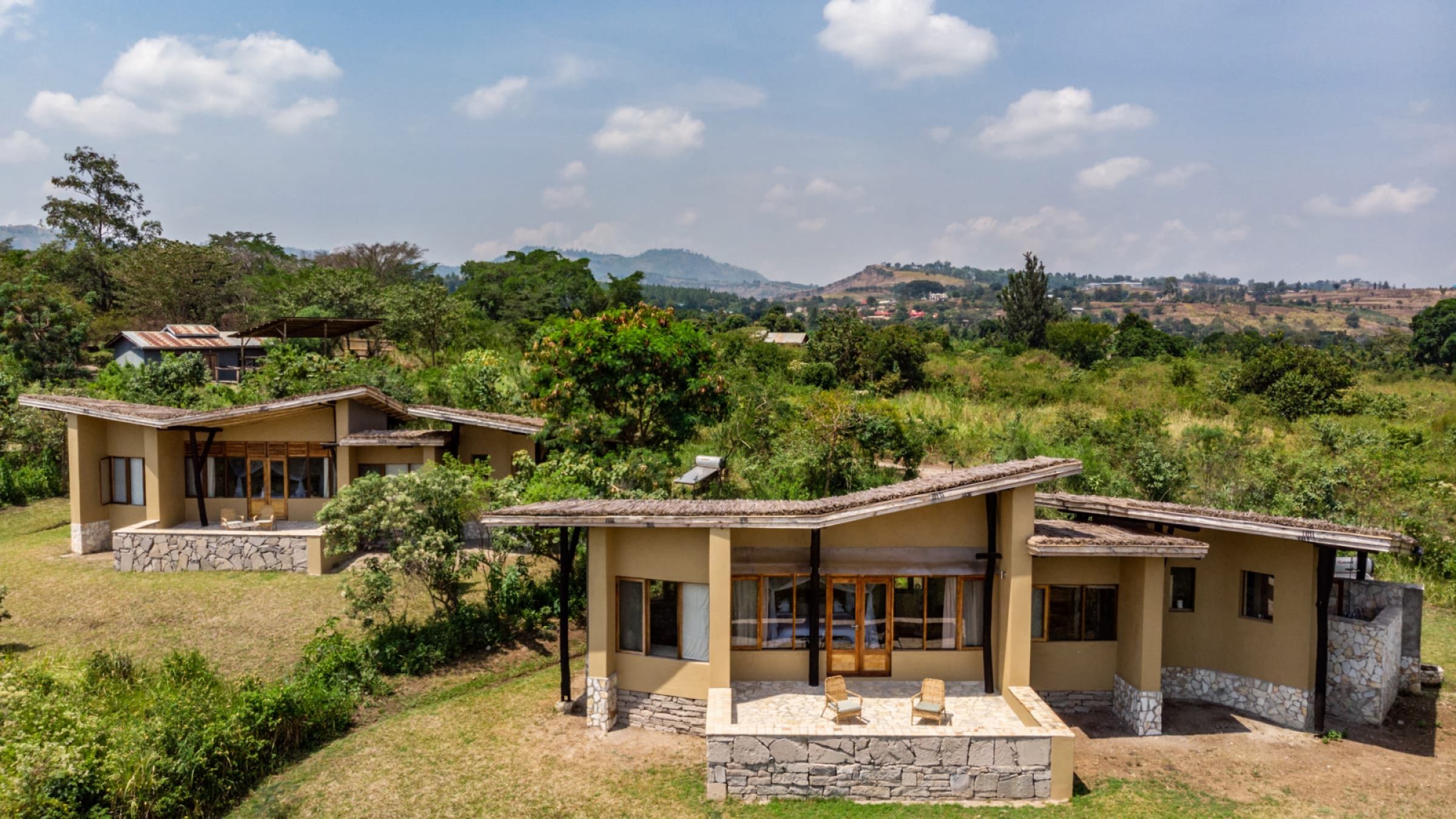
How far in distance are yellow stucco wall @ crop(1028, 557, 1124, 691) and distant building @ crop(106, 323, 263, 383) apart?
3716cm

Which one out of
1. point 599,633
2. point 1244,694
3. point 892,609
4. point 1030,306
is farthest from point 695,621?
point 1030,306

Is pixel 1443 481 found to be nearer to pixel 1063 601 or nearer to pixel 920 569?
pixel 1063 601

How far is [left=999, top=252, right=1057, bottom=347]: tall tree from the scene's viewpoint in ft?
235

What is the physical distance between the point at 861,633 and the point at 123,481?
21412mm

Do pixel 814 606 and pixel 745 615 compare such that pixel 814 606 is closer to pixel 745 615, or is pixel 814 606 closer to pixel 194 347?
pixel 745 615

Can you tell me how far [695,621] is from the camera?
13.7 m

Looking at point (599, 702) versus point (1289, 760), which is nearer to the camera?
point (1289, 760)

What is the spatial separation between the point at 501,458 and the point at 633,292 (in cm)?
5494

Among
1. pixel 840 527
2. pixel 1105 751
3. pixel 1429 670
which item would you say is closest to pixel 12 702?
pixel 840 527

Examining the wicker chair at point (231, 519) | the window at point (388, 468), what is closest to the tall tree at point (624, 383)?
the window at point (388, 468)

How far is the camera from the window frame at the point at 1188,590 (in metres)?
15.0

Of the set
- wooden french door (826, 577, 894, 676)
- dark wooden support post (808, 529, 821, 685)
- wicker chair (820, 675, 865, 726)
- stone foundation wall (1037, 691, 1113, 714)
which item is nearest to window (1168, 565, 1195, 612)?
stone foundation wall (1037, 691, 1113, 714)

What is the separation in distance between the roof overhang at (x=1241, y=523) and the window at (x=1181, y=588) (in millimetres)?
870

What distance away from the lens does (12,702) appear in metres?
11.5
